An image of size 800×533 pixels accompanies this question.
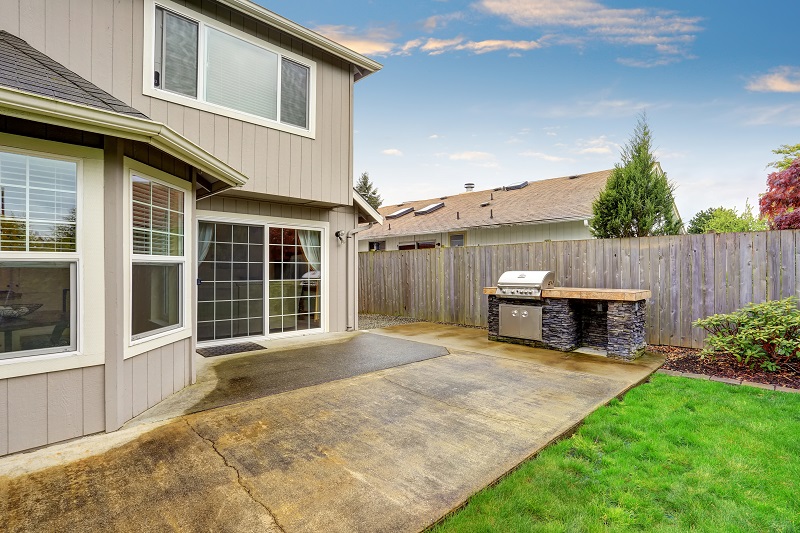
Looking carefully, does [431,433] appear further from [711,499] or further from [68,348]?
[68,348]

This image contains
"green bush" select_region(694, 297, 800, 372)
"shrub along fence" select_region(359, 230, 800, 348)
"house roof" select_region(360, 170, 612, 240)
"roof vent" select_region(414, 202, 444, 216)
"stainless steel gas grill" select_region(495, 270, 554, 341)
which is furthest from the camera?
"roof vent" select_region(414, 202, 444, 216)

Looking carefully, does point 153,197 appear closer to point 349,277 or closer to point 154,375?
point 154,375

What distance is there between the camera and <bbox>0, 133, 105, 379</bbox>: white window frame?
108 inches

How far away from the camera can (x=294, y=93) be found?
6.31 metres

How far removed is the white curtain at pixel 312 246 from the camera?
281 inches

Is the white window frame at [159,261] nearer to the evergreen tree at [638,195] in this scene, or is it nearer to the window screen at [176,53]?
the window screen at [176,53]

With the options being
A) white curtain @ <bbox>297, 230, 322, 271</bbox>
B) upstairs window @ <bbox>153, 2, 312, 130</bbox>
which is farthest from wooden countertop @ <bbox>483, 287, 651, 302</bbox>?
upstairs window @ <bbox>153, 2, 312, 130</bbox>

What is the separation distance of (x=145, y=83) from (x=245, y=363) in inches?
151

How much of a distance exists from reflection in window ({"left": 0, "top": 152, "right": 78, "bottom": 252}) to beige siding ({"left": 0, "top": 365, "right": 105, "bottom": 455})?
964mm

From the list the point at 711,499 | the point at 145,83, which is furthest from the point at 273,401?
the point at 145,83

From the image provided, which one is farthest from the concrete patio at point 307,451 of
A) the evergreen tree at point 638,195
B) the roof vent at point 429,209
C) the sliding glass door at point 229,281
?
the roof vent at point 429,209

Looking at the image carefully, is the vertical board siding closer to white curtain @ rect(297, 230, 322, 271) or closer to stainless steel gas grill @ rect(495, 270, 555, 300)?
white curtain @ rect(297, 230, 322, 271)

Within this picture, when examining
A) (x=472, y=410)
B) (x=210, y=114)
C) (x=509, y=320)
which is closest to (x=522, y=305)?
(x=509, y=320)

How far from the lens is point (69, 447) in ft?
8.96
